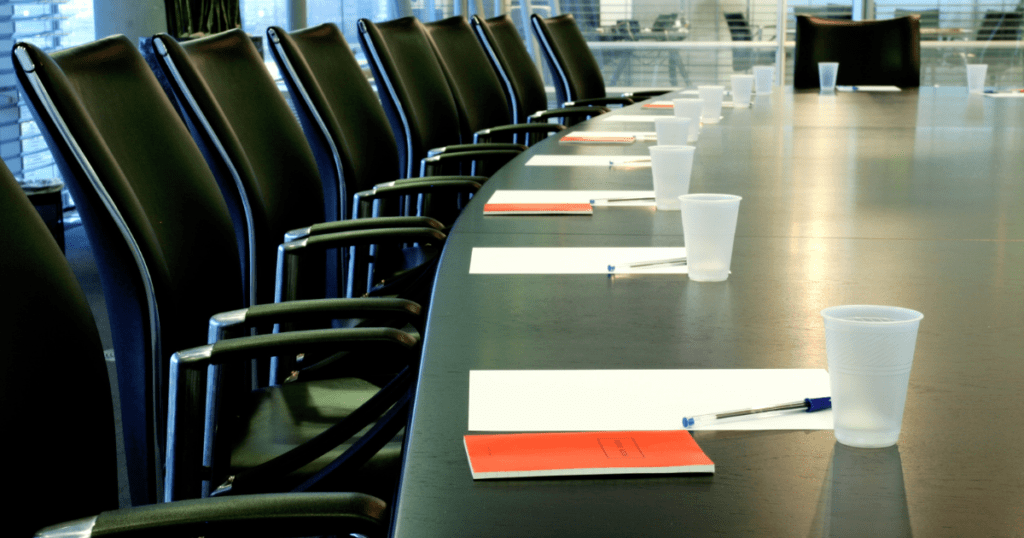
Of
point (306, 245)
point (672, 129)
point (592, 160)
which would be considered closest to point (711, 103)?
point (592, 160)

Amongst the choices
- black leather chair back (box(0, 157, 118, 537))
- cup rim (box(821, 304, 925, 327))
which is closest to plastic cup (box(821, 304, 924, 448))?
cup rim (box(821, 304, 925, 327))

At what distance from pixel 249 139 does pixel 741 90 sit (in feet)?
8.49

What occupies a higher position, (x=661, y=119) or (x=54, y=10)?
(x=54, y=10)

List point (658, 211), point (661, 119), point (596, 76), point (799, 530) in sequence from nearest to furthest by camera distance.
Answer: point (799, 530) < point (658, 211) < point (661, 119) < point (596, 76)

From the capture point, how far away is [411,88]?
338 cm

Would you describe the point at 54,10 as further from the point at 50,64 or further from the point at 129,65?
the point at 50,64

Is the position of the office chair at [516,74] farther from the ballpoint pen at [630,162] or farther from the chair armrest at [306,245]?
the chair armrest at [306,245]

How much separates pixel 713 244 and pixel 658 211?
1.75ft

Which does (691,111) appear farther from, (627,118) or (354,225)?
(354,225)

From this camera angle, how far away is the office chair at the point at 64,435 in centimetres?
83

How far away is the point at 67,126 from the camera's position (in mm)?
1270

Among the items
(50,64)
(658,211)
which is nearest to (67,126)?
(50,64)

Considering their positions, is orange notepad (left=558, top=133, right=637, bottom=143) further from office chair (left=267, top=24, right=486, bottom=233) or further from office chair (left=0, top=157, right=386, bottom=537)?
office chair (left=0, top=157, right=386, bottom=537)

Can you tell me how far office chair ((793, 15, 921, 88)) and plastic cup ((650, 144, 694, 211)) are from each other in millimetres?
3891
